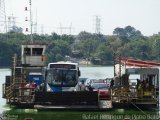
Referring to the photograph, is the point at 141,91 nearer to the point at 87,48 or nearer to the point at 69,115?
the point at 69,115

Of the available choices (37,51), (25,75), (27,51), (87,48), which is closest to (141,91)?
(25,75)

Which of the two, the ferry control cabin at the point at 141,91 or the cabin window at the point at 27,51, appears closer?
the ferry control cabin at the point at 141,91

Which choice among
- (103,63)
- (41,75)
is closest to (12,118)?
(41,75)

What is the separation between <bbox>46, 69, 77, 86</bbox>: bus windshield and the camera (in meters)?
31.8

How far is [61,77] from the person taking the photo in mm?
31859

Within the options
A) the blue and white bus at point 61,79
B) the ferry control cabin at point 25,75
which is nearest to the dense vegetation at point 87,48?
the ferry control cabin at point 25,75

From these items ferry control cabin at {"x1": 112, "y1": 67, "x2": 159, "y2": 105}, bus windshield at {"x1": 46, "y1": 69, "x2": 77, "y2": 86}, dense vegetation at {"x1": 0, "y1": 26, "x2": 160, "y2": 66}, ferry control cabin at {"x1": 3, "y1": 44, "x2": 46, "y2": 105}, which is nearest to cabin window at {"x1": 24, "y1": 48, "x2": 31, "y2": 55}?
ferry control cabin at {"x1": 3, "y1": 44, "x2": 46, "y2": 105}

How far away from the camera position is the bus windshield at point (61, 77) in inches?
1253

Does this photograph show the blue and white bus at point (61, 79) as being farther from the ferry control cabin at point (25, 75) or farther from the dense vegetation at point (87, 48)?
the dense vegetation at point (87, 48)

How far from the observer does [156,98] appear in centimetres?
3025

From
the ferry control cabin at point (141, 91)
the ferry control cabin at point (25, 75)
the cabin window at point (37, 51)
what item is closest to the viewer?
the ferry control cabin at point (141, 91)

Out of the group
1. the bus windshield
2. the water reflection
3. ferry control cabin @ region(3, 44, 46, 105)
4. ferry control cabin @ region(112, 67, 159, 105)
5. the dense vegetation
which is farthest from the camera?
the dense vegetation

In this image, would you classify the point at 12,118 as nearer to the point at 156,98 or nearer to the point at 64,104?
the point at 64,104

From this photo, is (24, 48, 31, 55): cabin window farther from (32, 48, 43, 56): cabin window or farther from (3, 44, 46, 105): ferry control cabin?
(32, 48, 43, 56): cabin window
